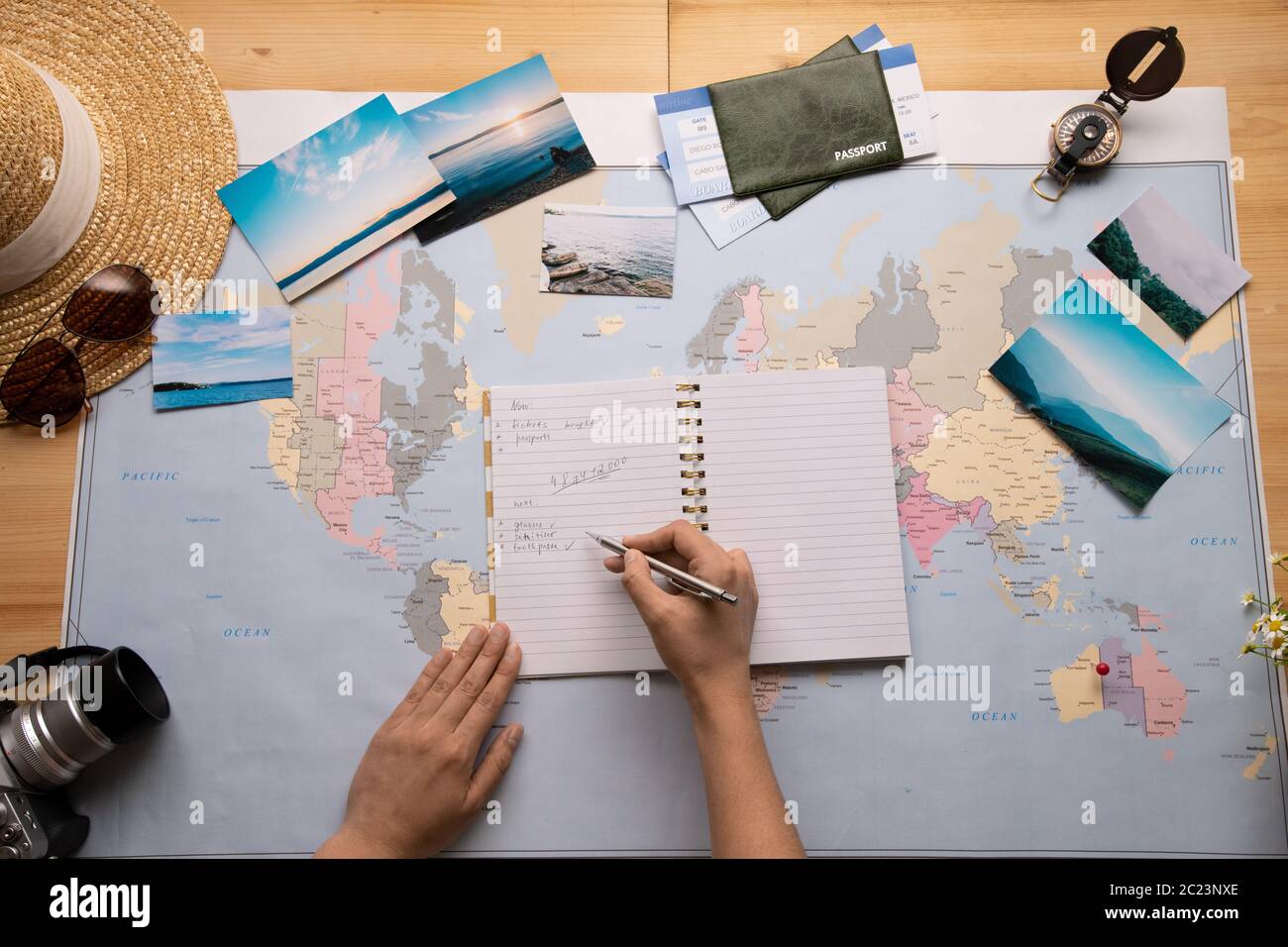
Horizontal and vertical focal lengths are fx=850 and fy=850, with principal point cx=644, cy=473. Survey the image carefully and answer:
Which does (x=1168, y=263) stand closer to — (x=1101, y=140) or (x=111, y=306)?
(x=1101, y=140)

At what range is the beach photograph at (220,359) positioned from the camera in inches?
Result: 45.2

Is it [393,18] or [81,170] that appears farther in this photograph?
[393,18]

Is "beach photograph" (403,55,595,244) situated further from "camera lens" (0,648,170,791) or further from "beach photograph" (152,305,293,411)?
"camera lens" (0,648,170,791)

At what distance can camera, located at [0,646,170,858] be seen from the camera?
3.31ft

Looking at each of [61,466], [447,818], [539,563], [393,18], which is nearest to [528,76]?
[393,18]

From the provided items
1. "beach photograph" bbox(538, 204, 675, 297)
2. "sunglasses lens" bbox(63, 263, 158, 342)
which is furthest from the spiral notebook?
"sunglasses lens" bbox(63, 263, 158, 342)

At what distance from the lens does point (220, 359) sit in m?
1.15

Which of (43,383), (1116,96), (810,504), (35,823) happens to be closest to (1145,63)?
(1116,96)

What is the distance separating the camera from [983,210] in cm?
117

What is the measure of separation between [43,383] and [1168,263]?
1.52 m

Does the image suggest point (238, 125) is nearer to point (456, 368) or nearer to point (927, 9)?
point (456, 368)

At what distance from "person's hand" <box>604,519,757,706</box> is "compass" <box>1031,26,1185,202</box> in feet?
2.37

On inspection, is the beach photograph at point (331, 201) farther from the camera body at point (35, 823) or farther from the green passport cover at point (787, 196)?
the camera body at point (35, 823)

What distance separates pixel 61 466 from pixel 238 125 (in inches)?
20.6
